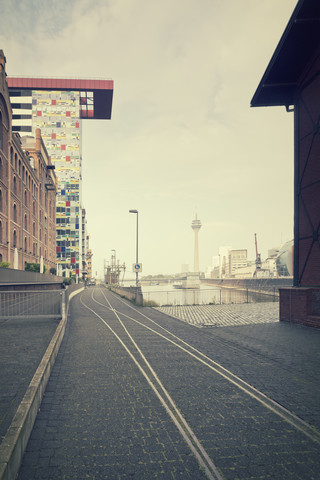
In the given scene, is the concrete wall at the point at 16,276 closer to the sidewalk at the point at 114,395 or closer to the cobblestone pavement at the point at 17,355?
the cobblestone pavement at the point at 17,355

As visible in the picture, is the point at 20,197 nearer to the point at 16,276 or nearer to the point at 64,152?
the point at 16,276

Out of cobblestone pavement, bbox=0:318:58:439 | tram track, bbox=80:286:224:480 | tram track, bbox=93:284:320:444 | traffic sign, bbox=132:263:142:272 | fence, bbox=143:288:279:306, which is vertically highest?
traffic sign, bbox=132:263:142:272

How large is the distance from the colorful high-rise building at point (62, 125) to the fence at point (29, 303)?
89261mm

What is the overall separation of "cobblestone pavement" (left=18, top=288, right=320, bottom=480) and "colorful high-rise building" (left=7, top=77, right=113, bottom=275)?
3794 inches

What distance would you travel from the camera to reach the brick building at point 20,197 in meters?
33.3

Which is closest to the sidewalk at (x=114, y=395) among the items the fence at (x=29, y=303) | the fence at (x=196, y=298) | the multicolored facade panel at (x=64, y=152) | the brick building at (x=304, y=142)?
the fence at (x=29, y=303)

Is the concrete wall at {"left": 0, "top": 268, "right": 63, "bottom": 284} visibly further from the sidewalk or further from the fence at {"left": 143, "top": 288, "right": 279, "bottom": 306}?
the fence at {"left": 143, "top": 288, "right": 279, "bottom": 306}

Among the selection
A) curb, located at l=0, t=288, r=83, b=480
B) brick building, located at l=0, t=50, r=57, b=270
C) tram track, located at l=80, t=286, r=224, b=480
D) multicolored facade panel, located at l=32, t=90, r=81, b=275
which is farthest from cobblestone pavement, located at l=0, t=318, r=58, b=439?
multicolored facade panel, located at l=32, t=90, r=81, b=275

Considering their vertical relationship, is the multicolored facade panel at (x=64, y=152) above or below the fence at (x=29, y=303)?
above

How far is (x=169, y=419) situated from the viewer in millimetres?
5445

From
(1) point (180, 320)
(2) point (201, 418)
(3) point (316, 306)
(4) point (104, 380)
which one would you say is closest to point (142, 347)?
(4) point (104, 380)

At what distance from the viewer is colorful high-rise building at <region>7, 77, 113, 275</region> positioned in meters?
103

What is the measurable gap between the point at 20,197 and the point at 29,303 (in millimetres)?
30373

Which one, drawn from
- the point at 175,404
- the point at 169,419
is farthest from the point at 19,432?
the point at 175,404
